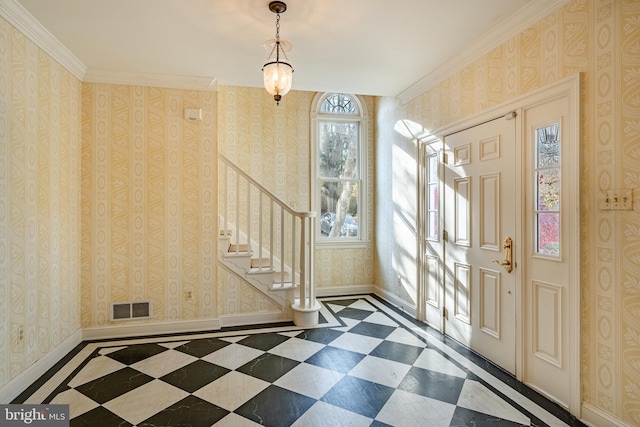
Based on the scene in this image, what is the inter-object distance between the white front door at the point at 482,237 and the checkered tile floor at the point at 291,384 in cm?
26

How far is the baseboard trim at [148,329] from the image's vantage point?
3494 millimetres

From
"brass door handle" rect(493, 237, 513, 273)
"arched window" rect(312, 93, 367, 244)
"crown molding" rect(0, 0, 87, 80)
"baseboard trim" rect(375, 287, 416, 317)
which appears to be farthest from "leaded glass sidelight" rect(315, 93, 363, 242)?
"crown molding" rect(0, 0, 87, 80)

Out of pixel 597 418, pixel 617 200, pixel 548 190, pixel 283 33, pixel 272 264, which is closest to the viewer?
pixel 617 200

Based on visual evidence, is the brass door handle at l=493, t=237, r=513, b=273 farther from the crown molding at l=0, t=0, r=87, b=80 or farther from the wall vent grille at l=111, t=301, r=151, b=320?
the crown molding at l=0, t=0, r=87, b=80

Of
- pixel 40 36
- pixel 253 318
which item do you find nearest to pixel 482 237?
pixel 253 318

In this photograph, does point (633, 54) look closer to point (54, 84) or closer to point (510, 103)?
point (510, 103)

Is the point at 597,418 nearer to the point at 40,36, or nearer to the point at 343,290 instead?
the point at 343,290

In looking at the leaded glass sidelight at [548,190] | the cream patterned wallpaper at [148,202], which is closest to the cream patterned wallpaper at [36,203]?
the cream patterned wallpaper at [148,202]

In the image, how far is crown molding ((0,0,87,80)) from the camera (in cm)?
231

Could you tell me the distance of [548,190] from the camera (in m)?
2.34

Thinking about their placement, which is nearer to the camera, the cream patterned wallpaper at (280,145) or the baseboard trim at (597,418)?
the baseboard trim at (597,418)

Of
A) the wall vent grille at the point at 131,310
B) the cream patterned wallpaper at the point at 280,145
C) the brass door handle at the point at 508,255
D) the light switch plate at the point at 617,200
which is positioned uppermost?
the cream patterned wallpaper at the point at 280,145

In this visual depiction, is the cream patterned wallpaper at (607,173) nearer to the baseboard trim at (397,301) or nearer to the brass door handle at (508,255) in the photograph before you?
the brass door handle at (508,255)

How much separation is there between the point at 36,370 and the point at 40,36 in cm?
259
